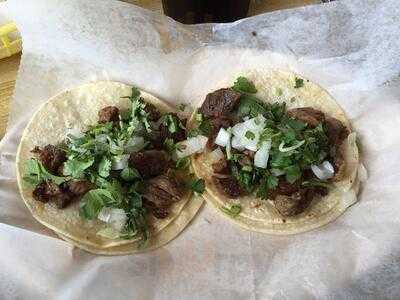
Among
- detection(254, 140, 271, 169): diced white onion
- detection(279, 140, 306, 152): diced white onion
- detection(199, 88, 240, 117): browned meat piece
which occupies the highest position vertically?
detection(199, 88, 240, 117): browned meat piece

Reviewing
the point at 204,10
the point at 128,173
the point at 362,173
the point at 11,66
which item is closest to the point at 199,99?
the point at 204,10

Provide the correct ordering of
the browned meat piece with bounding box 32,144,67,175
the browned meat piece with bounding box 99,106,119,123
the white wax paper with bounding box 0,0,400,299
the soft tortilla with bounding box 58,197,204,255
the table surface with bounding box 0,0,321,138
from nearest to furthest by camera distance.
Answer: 1. the white wax paper with bounding box 0,0,400,299
2. the soft tortilla with bounding box 58,197,204,255
3. the browned meat piece with bounding box 32,144,67,175
4. the browned meat piece with bounding box 99,106,119,123
5. the table surface with bounding box 0,0,321,138

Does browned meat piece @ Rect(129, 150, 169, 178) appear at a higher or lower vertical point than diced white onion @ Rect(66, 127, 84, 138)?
lower

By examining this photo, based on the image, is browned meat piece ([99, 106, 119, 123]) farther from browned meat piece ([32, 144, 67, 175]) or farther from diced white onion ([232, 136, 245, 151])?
diced white onion ([232, 136, 245, 151])

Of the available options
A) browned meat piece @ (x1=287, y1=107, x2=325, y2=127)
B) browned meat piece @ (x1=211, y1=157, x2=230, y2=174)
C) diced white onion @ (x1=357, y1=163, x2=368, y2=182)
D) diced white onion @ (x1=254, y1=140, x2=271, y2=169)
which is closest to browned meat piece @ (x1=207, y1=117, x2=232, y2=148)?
browned meat piece @ (x1=211, y1=157, x2=230, y2=174)

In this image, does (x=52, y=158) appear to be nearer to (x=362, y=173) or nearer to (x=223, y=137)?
(x=223, y=137)

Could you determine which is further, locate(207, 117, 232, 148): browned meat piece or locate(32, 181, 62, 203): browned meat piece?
locate(207, 117, 232, 148): browned meat piece

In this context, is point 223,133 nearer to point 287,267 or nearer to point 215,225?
point 215,225

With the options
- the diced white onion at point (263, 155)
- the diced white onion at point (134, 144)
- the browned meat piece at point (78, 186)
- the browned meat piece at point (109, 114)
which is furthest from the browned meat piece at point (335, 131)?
the browned meat piece at point (78, 186)
